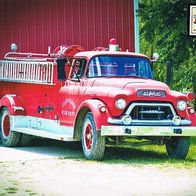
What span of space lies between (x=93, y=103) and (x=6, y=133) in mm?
4043

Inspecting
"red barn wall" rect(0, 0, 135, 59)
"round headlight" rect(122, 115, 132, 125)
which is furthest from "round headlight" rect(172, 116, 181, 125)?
"red barn wall" rect(0, 0, 135, 59)

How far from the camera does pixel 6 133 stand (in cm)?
1716

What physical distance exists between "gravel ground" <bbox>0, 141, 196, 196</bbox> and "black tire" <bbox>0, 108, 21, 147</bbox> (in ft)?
7.39

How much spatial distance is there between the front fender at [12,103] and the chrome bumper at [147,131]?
4.00 m

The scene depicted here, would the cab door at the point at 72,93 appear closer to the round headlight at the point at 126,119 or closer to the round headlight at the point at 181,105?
the round headlight at the point at 126,119

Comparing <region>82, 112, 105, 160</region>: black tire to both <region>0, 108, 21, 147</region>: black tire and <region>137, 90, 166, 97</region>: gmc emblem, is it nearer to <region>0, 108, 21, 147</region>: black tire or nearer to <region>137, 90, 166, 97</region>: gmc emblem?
<region>137, 90, 166, 97</region>: gmc emblem

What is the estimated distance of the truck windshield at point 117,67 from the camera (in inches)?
584

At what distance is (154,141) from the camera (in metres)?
14.2

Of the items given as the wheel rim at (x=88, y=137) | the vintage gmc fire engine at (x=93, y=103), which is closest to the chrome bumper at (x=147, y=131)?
the vintage gmc fire engine at (x=93, y=103)

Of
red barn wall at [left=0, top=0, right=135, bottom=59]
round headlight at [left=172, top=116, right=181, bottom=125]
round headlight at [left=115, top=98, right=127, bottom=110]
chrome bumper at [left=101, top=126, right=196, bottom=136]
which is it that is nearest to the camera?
chrome bumper at [left=101, top=126, right=196, bottom=136]

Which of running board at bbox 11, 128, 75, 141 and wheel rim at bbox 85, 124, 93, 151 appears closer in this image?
wheel rim at bbox 85, 124, 93, 151

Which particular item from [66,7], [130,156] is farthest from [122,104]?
[66,7]

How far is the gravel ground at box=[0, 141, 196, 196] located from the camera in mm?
9938

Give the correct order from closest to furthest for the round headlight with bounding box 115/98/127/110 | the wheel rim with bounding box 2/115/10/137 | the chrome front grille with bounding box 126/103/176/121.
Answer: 1. the round headlight with bounding box 115/98/127/110
2. the chrome front grille with bounding box 126/103/176/121
3. the wheel rim with bounding box 2/115/10/137
